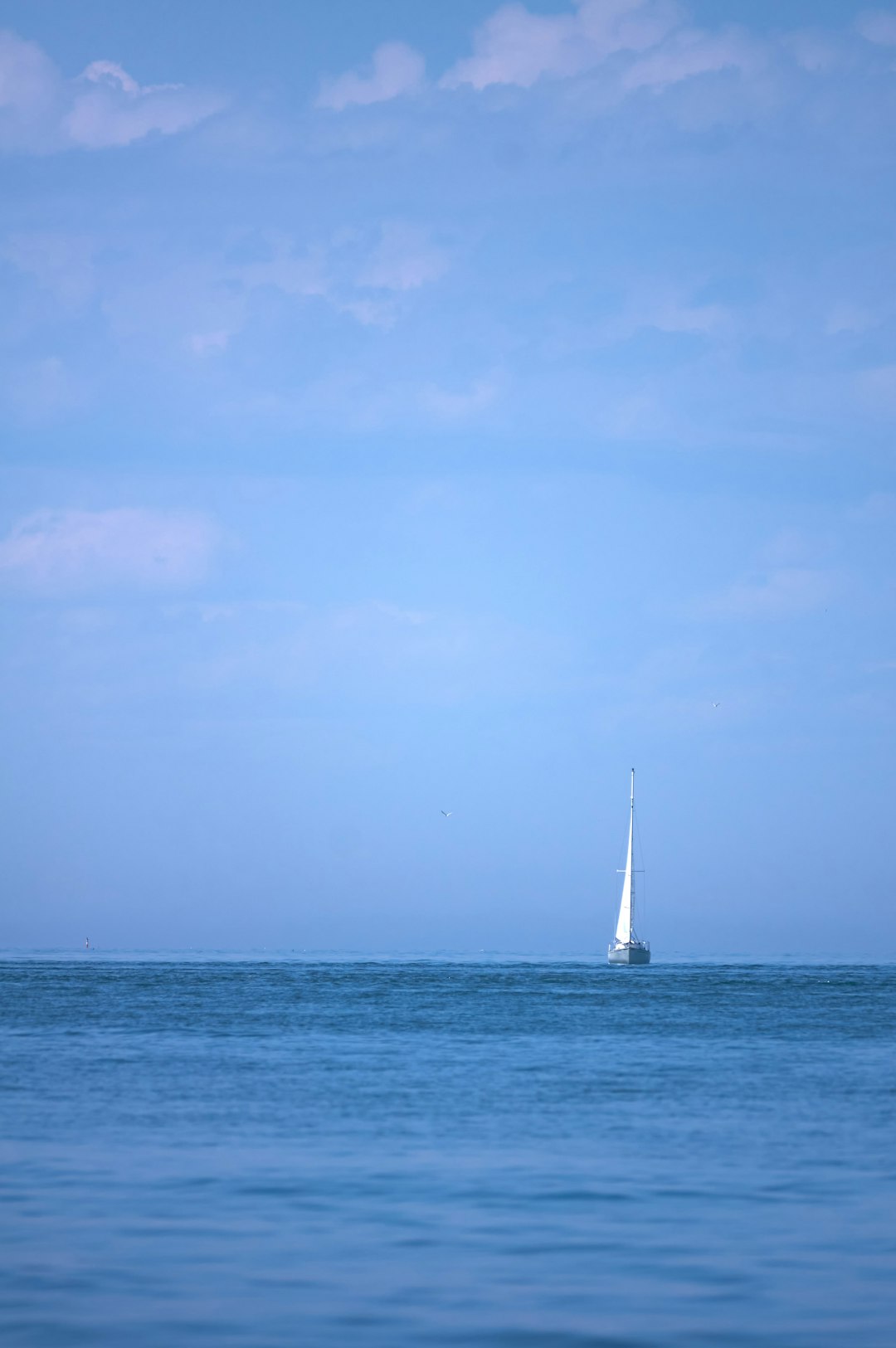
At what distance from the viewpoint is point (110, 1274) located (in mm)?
16141

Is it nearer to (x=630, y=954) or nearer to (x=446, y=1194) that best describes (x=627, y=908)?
(x=630, y=954)

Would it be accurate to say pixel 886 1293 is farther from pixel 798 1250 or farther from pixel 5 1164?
pixel 5 1164

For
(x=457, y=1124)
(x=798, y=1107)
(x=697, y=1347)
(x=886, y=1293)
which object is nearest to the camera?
(x=697, y=1347)

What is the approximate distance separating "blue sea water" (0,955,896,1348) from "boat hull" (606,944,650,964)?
91.4 meters

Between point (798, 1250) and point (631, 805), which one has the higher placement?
point (631, 805)

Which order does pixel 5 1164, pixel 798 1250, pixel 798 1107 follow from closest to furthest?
pixel 798 1250 → pixel 5 1164 → pixel 798 1107

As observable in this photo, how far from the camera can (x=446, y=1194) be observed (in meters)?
20.8

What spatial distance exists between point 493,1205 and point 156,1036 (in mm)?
29572

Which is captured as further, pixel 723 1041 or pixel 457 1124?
pixel 723 1041

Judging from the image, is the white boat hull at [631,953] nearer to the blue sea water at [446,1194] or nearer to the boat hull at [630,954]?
the boat hull at [630,954]

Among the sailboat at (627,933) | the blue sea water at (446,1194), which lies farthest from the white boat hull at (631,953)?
the blue sea water at (446,1194)

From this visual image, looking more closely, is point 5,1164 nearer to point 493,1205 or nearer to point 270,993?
point 493,1205

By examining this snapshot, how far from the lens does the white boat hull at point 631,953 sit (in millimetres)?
136500

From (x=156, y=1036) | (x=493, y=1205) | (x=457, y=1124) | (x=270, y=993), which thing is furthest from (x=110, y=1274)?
(x=270, y=993)
